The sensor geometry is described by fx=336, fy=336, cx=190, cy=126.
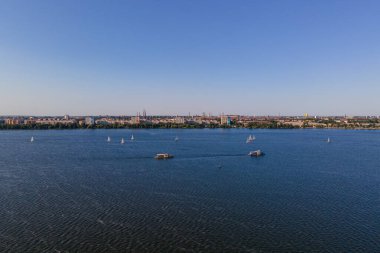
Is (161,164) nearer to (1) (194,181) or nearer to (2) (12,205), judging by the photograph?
(1) (194,181)

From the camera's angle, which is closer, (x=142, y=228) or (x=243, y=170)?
(x=142, y=228)

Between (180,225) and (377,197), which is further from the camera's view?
(377,197)

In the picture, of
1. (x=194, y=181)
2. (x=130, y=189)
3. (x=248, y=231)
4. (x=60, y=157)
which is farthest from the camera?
(x=60, y=157)

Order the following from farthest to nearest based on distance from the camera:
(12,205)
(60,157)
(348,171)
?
(60,157) < (348,171) < (12,205)

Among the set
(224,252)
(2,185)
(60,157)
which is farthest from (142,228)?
(60,157)

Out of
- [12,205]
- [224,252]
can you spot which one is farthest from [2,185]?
[224,252]

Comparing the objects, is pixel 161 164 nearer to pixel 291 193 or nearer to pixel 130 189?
pixel 130 189
